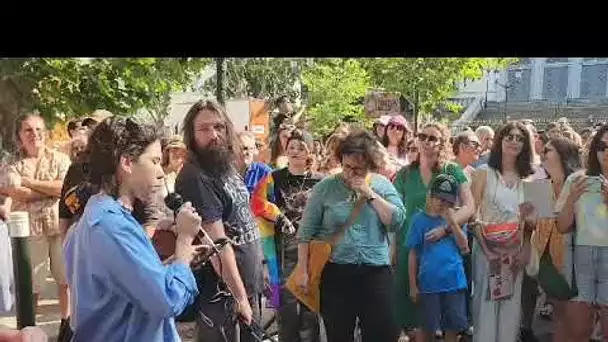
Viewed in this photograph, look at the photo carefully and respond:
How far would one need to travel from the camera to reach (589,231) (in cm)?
310

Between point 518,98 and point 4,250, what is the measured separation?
1.91 m

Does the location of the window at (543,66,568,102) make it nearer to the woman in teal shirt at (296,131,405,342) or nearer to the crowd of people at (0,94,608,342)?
the crowd of people at (0,94,608,342)

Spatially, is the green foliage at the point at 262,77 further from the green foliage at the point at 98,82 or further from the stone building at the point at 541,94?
the stone building at the point at 541,94

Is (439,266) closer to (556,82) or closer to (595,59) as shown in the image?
(556,82)

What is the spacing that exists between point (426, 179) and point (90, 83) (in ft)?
4.06

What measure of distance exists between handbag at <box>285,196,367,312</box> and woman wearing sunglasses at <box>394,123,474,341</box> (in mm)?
172

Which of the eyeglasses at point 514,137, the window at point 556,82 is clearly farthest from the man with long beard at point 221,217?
the window at point 556,82

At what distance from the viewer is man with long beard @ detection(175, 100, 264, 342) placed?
2.89 meters

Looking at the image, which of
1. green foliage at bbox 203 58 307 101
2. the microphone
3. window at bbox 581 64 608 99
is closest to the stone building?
window at bbox 581 64 608 99

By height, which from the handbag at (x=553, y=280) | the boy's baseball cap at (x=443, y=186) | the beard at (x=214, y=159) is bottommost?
the handbag at (x=553, y=280)

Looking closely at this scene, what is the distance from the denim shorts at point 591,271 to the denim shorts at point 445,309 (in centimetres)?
41

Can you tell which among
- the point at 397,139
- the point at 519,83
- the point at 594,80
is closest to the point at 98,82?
the point at 397,139

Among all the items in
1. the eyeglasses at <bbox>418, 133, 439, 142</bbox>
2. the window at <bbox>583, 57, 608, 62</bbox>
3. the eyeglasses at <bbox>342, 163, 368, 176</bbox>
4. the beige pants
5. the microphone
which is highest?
the window at <bbox>583, 57, 608, 62</bbox>

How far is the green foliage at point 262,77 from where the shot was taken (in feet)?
9.53
